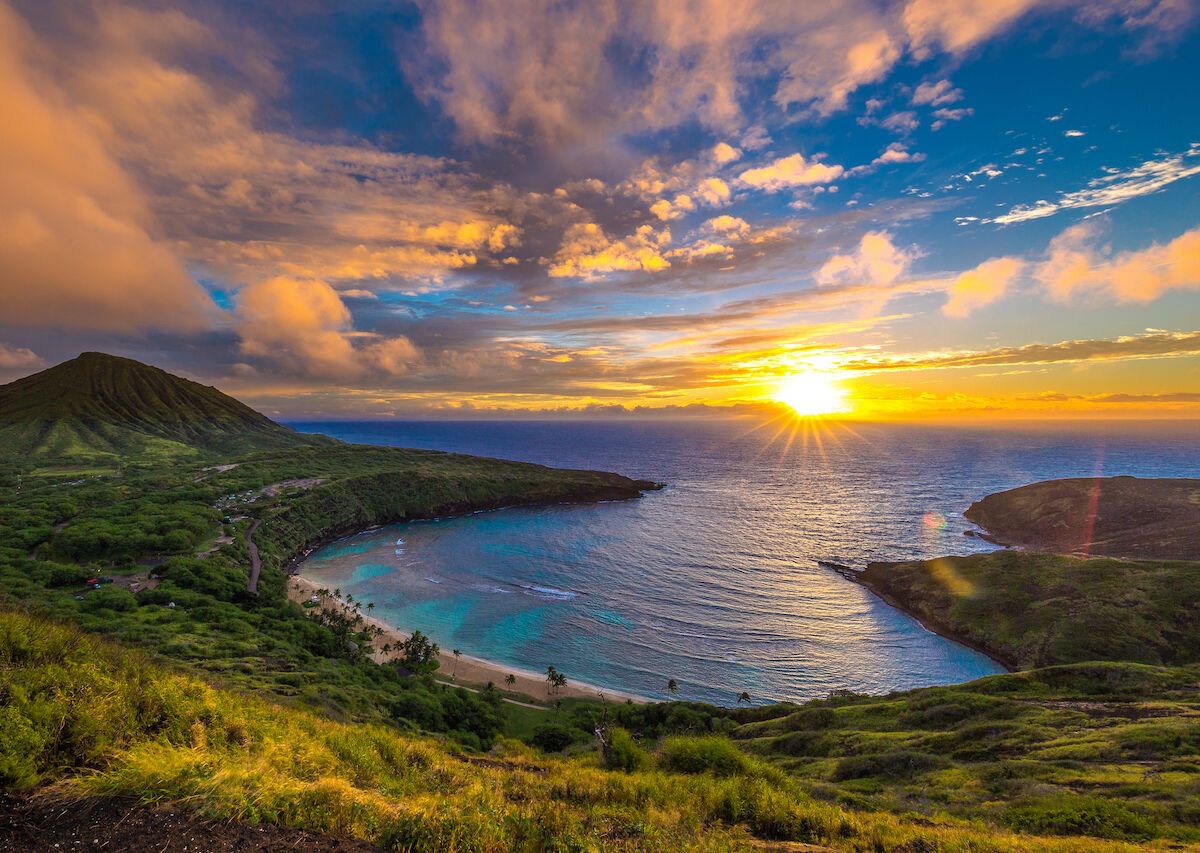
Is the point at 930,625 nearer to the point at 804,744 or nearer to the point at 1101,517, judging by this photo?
the point at 804,744

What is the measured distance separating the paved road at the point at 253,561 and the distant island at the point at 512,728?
968 millimetres

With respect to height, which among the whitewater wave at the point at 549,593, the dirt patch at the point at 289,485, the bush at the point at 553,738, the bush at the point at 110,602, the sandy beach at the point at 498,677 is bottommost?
the sandy beach at the point at 498,677

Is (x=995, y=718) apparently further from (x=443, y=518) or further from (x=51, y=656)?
(x=443, y=518)

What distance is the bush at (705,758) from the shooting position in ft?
75.0

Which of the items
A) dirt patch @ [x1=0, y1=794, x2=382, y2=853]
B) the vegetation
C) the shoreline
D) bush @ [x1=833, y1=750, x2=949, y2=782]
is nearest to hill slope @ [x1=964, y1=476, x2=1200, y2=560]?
the vegetation

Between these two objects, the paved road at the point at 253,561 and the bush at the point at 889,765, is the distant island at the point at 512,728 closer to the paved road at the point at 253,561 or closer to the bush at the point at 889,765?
the bush at the point at 889,765

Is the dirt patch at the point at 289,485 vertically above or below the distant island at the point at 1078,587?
above

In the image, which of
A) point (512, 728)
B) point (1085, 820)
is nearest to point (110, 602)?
point (512, 728)

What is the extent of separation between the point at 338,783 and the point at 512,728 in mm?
38400

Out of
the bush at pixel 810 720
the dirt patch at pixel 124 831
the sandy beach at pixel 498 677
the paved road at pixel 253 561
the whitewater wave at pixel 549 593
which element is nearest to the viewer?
the dirt patch at pixel 124 831

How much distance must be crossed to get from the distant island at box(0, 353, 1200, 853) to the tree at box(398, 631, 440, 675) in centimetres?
34

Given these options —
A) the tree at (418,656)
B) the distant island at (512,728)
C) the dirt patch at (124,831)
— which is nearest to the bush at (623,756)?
the distant island at (512,728)

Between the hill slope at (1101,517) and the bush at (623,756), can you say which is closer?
the bush at (623,756)

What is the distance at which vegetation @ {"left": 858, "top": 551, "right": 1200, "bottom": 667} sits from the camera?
51.5 m
